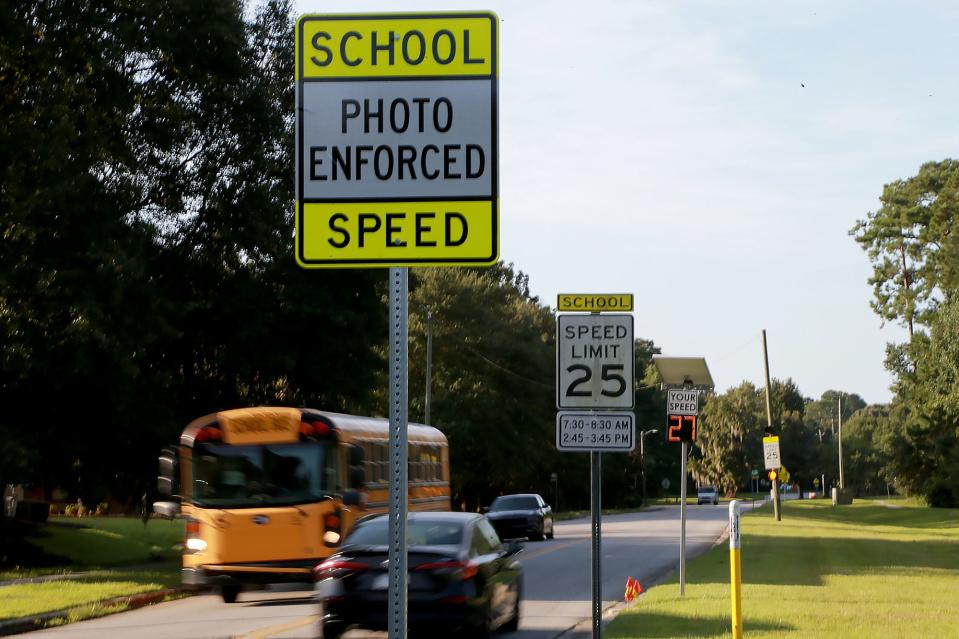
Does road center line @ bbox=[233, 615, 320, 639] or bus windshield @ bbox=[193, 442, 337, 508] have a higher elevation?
bus windshield @ bbox=[193, 442, 337, 508]

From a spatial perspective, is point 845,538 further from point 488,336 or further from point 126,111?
point 488,336

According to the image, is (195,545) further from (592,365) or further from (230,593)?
(592,365)

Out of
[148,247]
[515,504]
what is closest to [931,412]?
[515,504]

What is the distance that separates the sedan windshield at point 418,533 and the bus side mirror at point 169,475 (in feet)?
16.2

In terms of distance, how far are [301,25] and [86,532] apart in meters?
32.9

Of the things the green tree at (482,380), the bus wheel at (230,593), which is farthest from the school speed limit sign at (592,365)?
the green tree at (482,380)

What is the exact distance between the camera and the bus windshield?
19984mm

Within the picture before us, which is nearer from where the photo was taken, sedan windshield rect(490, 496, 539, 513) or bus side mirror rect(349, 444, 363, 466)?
bus side mirror rect(349, 444, 363, 466)

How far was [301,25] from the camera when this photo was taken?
515cm

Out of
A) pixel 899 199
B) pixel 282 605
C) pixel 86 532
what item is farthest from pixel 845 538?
pixel 899 199

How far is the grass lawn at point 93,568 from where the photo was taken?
64.4 feet

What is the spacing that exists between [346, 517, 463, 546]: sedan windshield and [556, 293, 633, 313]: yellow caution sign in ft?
13.1

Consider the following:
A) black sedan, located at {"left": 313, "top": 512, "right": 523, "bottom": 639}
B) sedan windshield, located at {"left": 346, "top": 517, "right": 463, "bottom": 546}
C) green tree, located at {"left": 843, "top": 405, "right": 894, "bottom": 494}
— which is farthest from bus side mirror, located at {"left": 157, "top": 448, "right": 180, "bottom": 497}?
green tree, located at {"left": 843, "top": 405, "right": 894, "bottom": 494}

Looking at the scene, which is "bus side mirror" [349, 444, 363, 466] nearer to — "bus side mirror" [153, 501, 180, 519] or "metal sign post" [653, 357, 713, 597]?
"bus side mirror" [153, 501, 180, 519]
